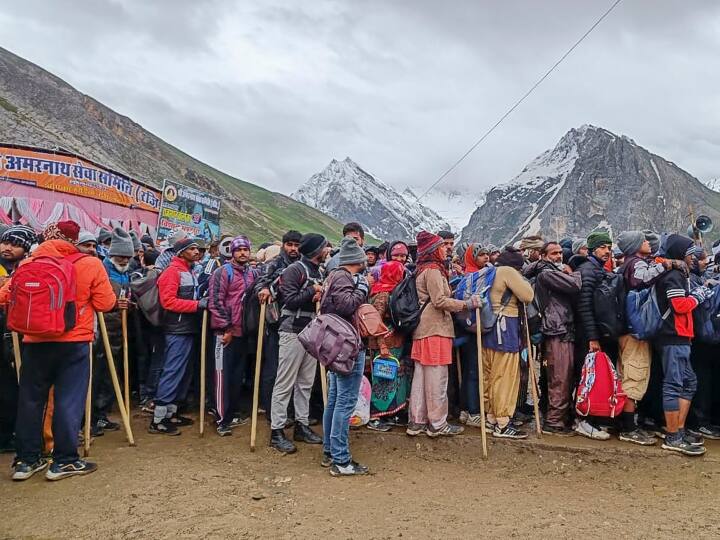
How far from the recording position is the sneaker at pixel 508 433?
18.1 feet

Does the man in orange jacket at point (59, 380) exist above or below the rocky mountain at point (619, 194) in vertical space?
below

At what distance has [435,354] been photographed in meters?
5.54

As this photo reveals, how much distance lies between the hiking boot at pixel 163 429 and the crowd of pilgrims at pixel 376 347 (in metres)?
0.02

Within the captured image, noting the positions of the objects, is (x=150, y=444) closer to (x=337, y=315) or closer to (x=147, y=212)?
(x=337, y=315)

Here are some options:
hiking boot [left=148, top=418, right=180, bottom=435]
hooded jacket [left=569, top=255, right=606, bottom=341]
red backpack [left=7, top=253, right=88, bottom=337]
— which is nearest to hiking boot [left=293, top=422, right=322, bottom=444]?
hiking boot [left=148, top=418, right=180, bottom=435]

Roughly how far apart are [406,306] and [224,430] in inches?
105

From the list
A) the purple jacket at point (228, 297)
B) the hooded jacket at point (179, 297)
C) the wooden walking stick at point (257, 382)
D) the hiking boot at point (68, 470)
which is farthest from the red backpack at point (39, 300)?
the wooden walking stick at point (257, 382)

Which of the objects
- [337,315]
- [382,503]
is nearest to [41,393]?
[337,315]

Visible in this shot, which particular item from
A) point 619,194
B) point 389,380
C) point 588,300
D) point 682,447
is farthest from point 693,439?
point 619,194

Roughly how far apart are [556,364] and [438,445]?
5.63 ft

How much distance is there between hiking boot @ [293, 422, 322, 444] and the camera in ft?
18.4

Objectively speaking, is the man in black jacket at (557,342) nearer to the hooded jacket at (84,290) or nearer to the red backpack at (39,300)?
the hooded jacket at (84,290)

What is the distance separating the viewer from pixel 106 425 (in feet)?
19.9

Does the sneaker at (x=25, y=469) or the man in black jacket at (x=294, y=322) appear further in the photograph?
the man in black jacket at (x=294, y=322)
